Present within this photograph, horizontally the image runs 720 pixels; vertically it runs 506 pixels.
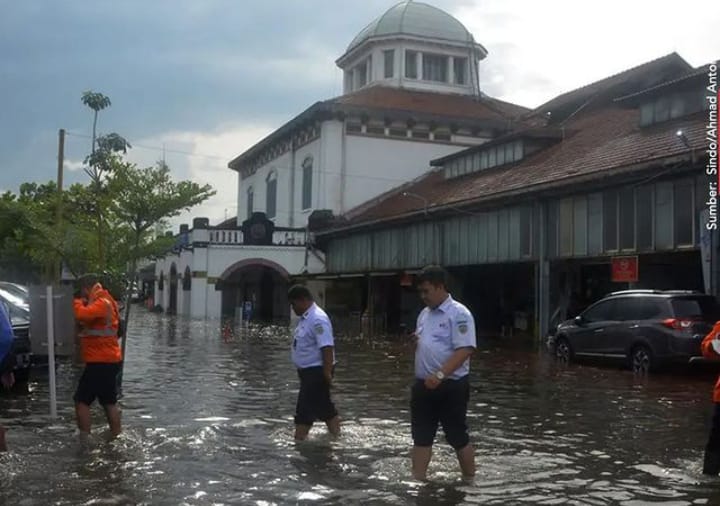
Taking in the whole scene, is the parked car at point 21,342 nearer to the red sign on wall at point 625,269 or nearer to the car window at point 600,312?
the car window at point 600,312

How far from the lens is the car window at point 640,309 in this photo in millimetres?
18812

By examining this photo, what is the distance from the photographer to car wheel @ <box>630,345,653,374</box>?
61.4 feet

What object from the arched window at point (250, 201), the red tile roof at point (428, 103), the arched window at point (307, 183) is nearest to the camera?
the red tile roof at point (428, 103)

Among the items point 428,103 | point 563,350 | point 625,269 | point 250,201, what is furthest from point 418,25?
point 563,350

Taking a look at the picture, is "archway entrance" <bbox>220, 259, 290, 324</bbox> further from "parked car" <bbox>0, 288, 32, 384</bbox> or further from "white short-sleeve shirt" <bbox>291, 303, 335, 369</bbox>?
"white short-sleeve shirt" <bbox>291, 303, 335, 369</bbox>

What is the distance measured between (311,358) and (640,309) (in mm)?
11787

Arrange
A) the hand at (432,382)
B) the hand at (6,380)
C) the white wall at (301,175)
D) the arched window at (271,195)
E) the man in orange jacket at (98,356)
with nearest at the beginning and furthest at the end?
the hand at (432,382)
the hand at (6,380)
the man in orange jacket at (98,356)
the white wall at (301,175)
the arched window at (271,195)

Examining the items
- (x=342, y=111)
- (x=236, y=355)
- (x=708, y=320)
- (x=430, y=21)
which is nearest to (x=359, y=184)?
(x=342, y=111)

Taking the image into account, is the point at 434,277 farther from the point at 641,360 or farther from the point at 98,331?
the point at 641,360

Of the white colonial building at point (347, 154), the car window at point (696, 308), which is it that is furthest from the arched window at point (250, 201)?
the car window at point (696, 308)

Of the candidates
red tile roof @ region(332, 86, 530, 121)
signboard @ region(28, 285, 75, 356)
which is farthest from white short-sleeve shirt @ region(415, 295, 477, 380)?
red tile roof @ region(332, 86, 530, 121)

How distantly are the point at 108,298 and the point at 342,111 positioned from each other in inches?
1623

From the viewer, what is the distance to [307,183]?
177 feet

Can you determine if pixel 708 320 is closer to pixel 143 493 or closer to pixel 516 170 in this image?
pixel 143 493
